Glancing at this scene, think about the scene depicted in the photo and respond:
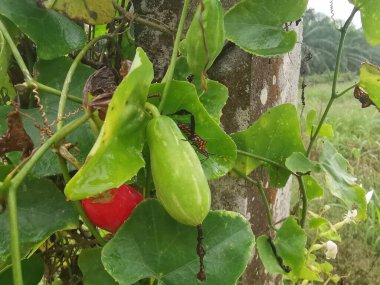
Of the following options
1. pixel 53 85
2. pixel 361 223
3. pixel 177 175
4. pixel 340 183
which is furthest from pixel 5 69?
pixel 361 223

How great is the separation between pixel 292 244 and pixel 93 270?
224mm

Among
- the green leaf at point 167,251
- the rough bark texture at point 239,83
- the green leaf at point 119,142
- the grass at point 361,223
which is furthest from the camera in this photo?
the grass at point 361,223

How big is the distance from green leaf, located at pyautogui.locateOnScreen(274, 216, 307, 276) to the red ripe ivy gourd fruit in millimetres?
205

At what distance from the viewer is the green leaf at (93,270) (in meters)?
0.47

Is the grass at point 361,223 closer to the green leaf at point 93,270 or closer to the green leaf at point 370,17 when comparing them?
→ the green leaf at point 370,17

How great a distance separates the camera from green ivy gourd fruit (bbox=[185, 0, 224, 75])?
0.38 m

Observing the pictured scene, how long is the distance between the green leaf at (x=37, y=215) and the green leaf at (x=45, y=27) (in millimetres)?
137

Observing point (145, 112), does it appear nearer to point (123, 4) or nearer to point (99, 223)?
point (99, 223)

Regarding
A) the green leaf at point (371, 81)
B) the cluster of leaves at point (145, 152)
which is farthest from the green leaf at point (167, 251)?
the green leaf at point (371, 81)

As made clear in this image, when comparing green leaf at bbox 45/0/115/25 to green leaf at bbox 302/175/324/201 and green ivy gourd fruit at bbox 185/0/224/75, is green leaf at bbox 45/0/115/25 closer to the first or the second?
green ivy gourd fruit at bbox 185/0/224/75

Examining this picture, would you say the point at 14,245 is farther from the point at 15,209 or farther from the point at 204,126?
the point at 204,126

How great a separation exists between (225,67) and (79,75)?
0.21 meters

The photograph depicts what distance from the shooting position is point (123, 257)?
1.31ft

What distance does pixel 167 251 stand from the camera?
0.41 m
